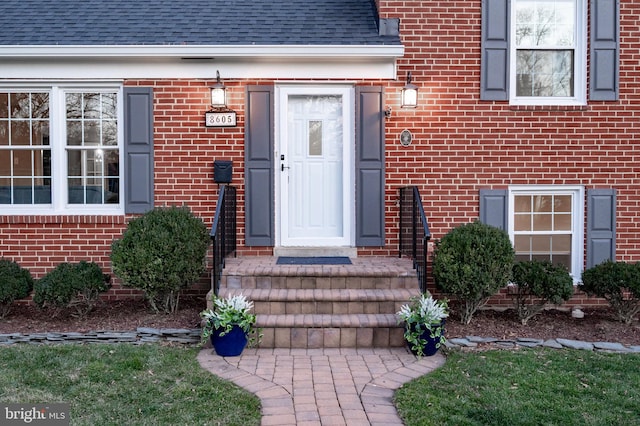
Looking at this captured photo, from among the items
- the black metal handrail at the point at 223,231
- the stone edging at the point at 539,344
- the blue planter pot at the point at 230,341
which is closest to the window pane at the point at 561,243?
the stone edging at the point at 539,344

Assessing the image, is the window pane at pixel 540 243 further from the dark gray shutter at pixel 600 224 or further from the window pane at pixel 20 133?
the window pane at pixel 20 133

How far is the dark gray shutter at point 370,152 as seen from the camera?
270 inches

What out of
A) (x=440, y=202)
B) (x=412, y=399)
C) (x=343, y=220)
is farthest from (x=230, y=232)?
(x=412, y=399)

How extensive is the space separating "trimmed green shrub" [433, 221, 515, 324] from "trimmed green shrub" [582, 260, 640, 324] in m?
1.14

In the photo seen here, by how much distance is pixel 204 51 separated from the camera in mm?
6504

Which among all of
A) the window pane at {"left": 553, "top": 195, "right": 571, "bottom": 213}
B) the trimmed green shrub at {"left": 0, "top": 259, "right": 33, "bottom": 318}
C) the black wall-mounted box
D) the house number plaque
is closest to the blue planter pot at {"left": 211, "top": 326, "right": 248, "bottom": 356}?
the black wall-mounted box

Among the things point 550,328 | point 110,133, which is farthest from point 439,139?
point 110,133

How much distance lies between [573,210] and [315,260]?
10.7 feet

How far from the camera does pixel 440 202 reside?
6918 mm

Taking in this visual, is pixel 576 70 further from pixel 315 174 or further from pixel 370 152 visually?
pixel 315 174

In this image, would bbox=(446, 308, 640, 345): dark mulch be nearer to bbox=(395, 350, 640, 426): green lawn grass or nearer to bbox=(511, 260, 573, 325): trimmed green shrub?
bbox=(511, 260, 573, 325): trimmed green shrub

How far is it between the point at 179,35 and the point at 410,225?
140 inches

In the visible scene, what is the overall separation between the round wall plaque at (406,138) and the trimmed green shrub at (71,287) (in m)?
3.72

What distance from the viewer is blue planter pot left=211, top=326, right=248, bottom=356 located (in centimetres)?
495
